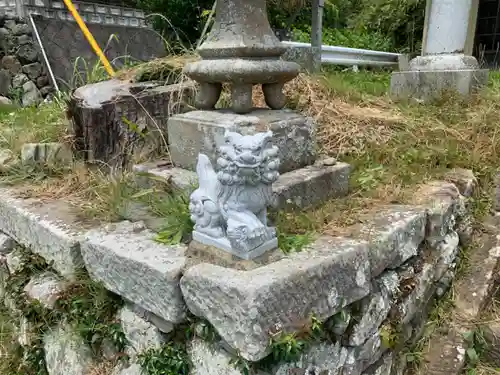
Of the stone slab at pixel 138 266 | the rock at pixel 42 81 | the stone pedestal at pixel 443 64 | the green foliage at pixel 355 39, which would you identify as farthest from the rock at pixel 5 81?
the stone slab at pixel 138 266

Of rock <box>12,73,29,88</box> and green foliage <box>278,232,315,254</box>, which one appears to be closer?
green foliage <box>278,232,315,254</box>

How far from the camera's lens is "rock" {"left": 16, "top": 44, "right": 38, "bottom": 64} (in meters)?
8.41

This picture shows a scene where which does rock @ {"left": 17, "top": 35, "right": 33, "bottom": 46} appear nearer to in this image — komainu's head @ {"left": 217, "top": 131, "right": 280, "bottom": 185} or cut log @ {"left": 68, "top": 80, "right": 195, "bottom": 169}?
cut log @ {"left": 68, "top": 80, "right": 195, "bottom": 169}

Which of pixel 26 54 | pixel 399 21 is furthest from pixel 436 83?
pixel 26 54

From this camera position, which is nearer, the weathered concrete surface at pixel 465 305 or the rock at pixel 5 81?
the weathered concrete surface at pixel 465 305

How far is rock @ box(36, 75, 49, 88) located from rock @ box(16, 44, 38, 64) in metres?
0.34

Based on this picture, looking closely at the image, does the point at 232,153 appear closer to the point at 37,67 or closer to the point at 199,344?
the point at 199,344

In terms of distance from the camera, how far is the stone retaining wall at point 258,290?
4.57 ft

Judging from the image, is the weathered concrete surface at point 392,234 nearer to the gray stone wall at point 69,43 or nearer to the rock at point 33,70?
the gray stone wall at point 69,43

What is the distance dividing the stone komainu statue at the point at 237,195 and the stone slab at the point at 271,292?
0.36 ft

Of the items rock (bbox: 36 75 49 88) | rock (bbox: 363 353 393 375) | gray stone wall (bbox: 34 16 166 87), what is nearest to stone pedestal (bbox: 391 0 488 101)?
rock (bbox: 363 353 393 375)

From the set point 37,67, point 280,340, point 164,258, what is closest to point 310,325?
point 280,340

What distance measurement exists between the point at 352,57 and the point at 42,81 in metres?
5.89

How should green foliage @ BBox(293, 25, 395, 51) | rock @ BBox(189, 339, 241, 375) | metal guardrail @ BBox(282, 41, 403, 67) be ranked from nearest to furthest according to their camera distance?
rock @ BBox(189, 339, 241, 375), metal guardrail @ BBox(282, 41, 403, 67), green foliage @ BBox(293, 25, 395, 51)
